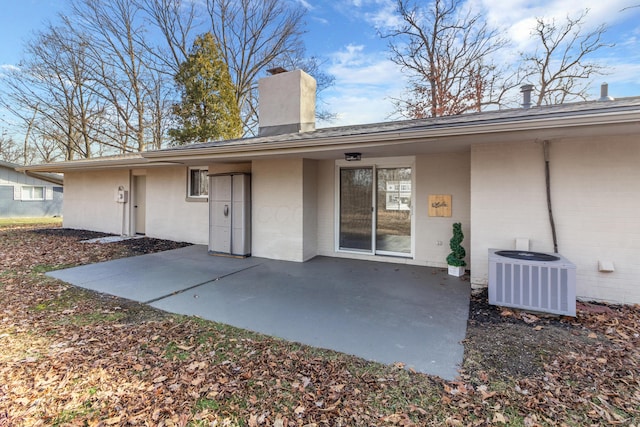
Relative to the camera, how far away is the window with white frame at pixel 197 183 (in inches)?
350

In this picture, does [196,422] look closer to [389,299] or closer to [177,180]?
[389,299]

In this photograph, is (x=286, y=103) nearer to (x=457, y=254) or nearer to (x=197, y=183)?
(x=197, y=183)

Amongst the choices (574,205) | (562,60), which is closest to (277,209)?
(574,205)

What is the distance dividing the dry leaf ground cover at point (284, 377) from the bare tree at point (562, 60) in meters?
11.7

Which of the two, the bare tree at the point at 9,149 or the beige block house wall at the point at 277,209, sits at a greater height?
the bare tree at the point at 9,149

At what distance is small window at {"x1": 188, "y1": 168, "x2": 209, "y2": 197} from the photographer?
8922mm

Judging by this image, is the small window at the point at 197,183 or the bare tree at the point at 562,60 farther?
the bare tree at the point at 562,60

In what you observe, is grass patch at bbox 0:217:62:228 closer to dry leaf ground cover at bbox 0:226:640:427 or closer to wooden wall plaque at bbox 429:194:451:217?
dry leaf ground cover at bbox 0:226:640:427

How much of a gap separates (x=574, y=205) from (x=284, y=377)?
4.37 metres

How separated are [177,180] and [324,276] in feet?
19.8

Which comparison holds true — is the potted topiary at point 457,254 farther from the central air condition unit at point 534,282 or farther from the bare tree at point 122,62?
the bare tree at point 122,62

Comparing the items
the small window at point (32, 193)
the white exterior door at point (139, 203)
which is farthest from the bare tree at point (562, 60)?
the small window at point (32, 193)

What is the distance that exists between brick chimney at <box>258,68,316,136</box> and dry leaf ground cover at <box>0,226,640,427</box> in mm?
5917

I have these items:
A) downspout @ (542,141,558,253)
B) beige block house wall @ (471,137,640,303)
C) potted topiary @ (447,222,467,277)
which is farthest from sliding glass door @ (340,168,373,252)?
downspout @ (542,141,558,253)
